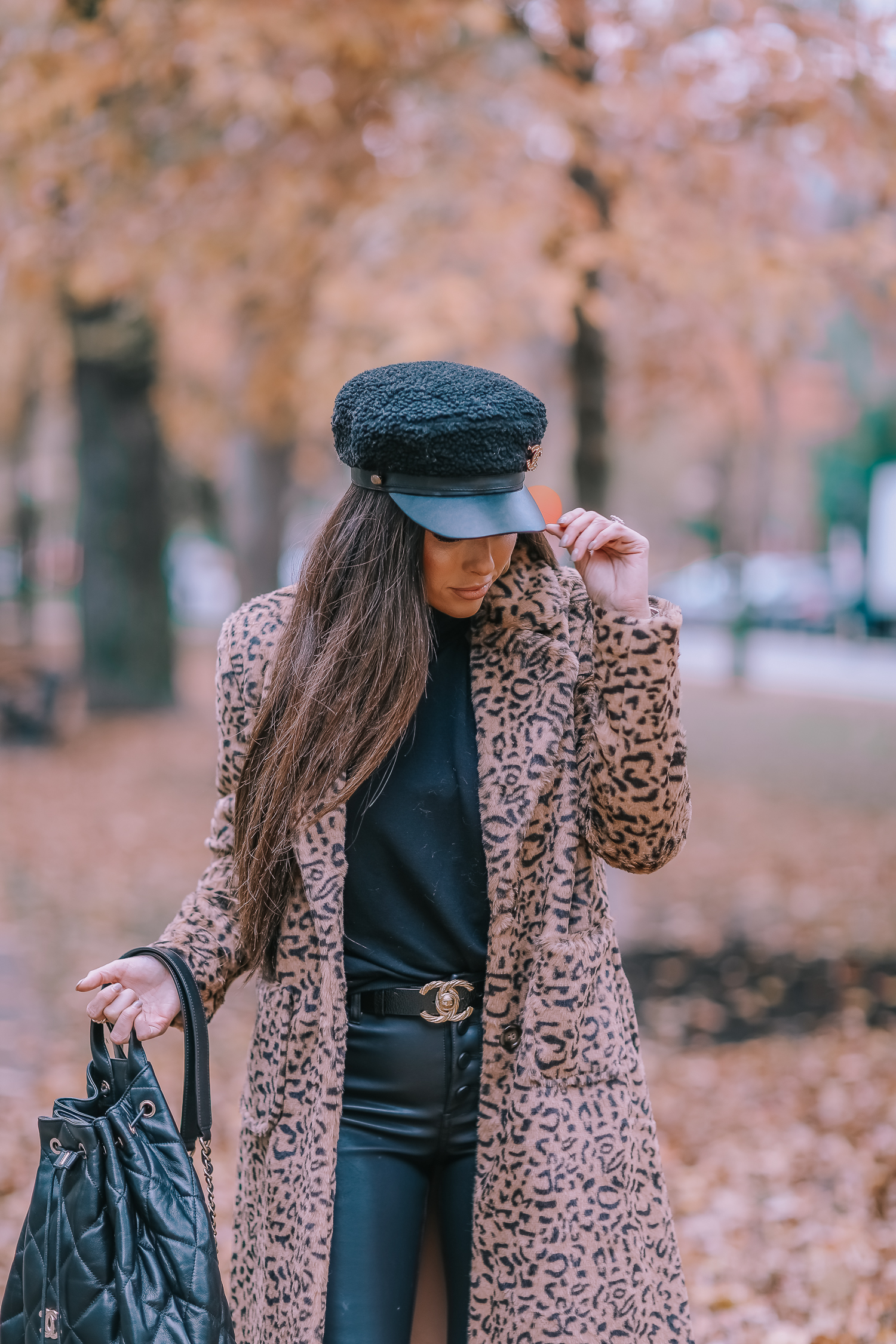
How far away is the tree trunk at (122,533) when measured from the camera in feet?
49.6

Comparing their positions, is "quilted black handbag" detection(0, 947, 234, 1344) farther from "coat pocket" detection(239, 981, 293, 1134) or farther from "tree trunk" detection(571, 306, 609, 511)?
"tree trunk" detection(571, 306, 609, 511)

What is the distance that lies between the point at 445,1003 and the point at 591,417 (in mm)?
5154

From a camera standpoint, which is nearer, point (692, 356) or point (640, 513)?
point (692, 356)

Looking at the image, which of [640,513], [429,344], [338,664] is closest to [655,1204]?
[338,664]

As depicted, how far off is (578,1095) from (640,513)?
44049 millimetres

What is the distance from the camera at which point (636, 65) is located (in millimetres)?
6004

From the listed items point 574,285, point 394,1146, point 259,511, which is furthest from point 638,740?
point 259,511

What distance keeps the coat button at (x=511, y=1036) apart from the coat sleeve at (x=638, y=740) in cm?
30

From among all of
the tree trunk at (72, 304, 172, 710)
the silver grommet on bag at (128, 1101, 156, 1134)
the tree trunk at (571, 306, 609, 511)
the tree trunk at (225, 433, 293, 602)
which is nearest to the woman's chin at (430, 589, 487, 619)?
the silver grommet on bag at (128, 1101, 156, 1134)

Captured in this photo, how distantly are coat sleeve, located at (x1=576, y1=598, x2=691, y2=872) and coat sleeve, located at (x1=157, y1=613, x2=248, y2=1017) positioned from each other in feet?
1.92

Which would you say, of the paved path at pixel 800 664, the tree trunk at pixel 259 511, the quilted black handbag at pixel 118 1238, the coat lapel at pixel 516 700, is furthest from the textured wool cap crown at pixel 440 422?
the paved path at pixel 800 664

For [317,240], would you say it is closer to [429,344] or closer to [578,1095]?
[429,344]

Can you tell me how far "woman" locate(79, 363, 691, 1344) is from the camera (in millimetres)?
1988

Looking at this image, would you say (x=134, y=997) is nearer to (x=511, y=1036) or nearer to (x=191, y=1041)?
(x=191, y=1041)
